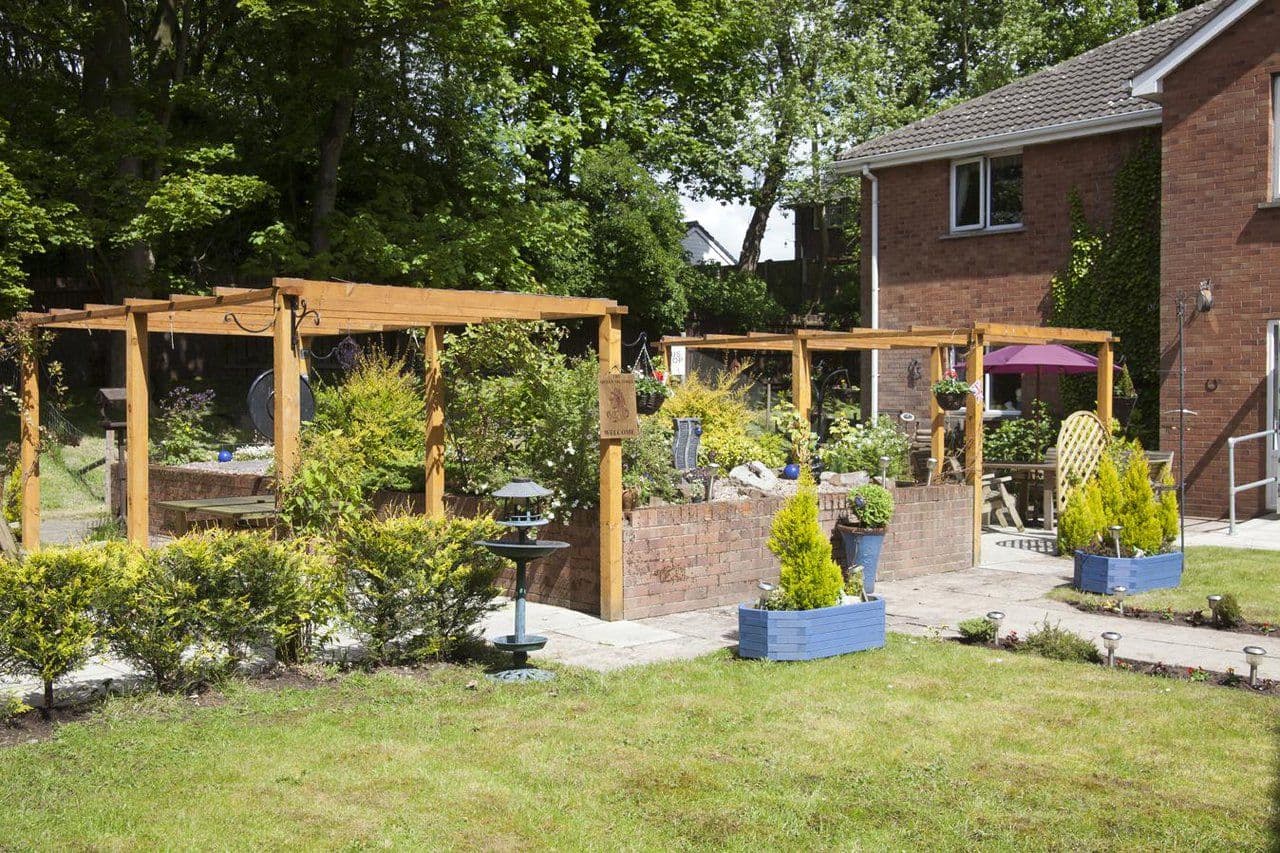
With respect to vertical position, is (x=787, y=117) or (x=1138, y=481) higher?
(x=787, y=117)

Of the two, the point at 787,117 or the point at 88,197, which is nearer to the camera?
the point at 88,197

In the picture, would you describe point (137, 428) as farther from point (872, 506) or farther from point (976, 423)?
point (976, 423)

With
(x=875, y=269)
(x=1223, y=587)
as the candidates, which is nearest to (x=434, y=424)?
(x=1223, y=587)

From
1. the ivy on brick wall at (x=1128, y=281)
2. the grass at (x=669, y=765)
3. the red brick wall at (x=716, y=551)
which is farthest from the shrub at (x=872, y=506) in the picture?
the ivy on brick wall at (x=1128, y=281)

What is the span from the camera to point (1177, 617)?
9.09m

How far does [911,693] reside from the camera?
6770mm

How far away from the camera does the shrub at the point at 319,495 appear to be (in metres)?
7.53

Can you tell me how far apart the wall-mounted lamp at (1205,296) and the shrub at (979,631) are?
914 cm

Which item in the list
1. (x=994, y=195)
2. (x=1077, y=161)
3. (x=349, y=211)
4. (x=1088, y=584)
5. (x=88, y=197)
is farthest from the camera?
(x=349, y=211)

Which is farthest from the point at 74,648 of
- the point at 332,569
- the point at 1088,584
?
the point at 1088,584

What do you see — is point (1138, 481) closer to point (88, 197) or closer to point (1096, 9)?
point (88, 197)

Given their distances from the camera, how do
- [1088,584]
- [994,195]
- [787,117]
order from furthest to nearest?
[787,117], [994,195], [1088,584]

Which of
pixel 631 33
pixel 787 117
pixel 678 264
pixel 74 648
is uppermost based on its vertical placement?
pixel 631 33

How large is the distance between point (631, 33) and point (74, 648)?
25.5 meters
